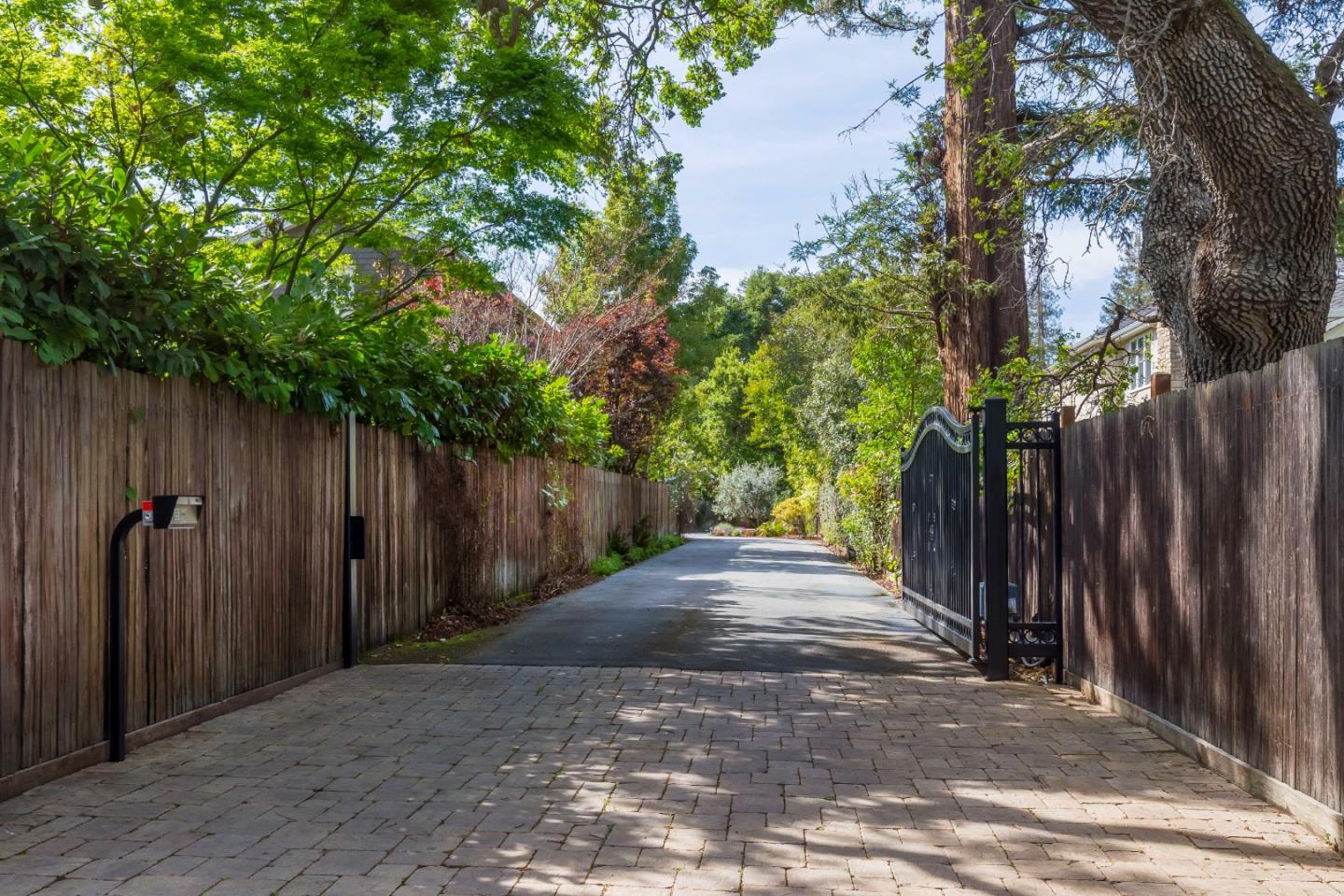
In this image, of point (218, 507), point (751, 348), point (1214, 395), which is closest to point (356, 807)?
point (218, 507)

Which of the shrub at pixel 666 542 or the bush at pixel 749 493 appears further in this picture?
the bush at pixel 749 493

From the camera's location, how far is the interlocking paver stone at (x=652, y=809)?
3.87 meters

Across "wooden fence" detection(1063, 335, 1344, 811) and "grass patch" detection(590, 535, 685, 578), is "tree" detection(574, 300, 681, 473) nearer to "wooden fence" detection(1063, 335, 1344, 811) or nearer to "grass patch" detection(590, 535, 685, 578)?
"grass patch" detection(590, 535, 685, 578)

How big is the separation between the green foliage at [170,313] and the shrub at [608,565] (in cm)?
873

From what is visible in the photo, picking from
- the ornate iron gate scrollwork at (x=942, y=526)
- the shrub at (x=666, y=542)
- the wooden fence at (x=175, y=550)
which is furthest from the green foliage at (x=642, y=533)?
the wooden fence at (x=175, y=550)

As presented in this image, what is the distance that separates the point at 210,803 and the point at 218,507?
2312 mm

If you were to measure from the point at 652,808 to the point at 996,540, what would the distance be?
4.35 meters

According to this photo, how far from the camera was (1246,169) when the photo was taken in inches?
246

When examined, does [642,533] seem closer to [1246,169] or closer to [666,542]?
[666,542]

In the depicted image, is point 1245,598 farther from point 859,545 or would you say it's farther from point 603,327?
point 603,327

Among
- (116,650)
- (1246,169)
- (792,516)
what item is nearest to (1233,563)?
(1246,169)

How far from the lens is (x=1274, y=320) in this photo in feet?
20.9

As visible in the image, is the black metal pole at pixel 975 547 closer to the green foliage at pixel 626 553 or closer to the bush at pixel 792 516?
the green foliage at pixel 626 553

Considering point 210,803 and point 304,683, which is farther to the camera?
point 304,683
